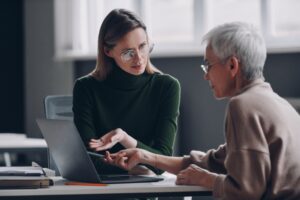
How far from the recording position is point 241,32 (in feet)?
7.04

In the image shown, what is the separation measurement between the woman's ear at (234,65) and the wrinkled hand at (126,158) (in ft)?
1.73

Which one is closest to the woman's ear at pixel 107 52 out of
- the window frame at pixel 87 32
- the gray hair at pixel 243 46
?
the gray hair at pixel 243 46

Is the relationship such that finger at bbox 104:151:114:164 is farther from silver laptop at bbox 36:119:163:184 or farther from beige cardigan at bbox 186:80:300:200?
beige cardigan at bbox 186:80:300:200

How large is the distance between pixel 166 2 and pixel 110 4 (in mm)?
515

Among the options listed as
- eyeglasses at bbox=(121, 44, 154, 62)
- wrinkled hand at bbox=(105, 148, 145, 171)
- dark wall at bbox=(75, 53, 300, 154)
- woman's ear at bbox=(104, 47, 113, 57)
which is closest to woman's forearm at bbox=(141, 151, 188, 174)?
wrinkled hand at bbox=(105, 148, 145, 171)

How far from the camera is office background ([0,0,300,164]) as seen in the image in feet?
18.2

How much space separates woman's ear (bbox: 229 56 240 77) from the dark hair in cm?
73

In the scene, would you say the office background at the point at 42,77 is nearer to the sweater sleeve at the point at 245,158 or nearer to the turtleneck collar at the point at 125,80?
the turtleneck collar at the point at 125,80

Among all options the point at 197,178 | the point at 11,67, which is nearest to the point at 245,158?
the point at 197,178

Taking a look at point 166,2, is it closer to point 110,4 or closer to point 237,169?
point 110,4

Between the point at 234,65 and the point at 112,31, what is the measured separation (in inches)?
32.1

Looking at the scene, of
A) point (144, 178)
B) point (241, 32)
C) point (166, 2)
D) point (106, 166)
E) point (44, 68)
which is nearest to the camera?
point (241, 32)

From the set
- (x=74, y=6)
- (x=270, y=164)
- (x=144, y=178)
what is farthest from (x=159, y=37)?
(x=270, y=164)

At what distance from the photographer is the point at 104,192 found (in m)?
2.13
